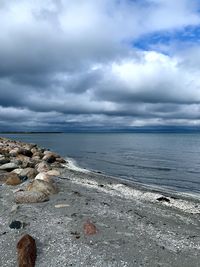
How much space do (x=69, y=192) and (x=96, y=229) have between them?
5.41m

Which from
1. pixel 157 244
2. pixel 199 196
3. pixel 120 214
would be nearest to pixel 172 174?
pixel 199 196

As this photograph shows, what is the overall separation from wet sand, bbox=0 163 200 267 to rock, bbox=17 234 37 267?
0.18m

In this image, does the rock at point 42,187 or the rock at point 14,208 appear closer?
the rock at point 14,208

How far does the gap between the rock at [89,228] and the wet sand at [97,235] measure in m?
0.13

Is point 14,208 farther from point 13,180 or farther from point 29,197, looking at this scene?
point 13,180

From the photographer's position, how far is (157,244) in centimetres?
897

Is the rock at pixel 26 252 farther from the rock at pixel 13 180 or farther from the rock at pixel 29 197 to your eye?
the rock at pixel 13 180

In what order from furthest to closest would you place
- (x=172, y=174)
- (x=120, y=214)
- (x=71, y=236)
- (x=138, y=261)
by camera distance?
(x=172, y=174)
(x=120, y=214)
(x=71, y=236)
(x=138, y=261)

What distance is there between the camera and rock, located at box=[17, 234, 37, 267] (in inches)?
296

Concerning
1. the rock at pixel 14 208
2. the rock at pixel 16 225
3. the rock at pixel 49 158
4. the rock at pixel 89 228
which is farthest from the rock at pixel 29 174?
the rock at pixel 49 158

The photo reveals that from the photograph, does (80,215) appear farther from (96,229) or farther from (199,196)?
(199,196)

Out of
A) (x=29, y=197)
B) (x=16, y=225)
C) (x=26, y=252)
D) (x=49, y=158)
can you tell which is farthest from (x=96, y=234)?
(x=49, y=158)

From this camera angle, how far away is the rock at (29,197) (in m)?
11.9

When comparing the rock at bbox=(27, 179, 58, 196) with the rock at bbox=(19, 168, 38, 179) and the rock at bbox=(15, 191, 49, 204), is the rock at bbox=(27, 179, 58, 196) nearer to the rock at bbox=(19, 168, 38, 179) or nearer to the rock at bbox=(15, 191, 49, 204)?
the rock at bbox=(15, 191, 49, 204)
